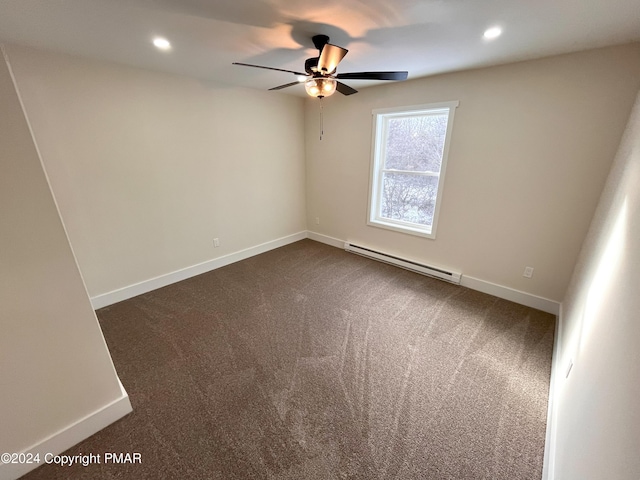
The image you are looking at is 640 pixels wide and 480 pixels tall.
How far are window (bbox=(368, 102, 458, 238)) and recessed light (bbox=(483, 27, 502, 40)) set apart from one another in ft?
3.15

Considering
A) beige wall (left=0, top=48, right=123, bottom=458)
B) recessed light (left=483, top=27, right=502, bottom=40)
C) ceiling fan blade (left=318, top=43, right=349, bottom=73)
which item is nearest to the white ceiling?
recessed light (left=483, top=27, right=502, bottom=40)

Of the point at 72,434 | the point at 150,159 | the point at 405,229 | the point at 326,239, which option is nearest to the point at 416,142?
the point at 405,229

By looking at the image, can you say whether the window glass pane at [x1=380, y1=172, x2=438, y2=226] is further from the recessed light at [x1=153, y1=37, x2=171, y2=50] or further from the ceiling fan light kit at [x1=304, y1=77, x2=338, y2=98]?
the recessed light at [x1=153, y1=37, x2=171, y2=50]

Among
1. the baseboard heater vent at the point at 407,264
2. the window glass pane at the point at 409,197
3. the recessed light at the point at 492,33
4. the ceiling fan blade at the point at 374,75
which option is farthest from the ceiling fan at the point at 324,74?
the baseboard heater vent at the point at 407,264

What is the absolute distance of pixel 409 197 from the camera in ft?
11.3

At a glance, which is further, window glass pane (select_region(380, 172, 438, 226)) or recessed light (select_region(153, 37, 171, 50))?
window glass pane (select_region(380, 172, 438, 226))

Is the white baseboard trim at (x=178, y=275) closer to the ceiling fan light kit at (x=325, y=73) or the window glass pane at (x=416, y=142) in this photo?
the window glass pane at (x=416, y=142)

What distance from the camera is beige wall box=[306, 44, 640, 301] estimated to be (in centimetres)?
203

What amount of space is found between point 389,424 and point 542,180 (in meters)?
2.51

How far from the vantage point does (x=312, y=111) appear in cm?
396

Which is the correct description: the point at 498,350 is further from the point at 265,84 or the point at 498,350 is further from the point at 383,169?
the point at 265,84

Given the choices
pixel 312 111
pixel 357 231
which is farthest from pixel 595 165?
pixel 312 111

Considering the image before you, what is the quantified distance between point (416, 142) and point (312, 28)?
2.02 m

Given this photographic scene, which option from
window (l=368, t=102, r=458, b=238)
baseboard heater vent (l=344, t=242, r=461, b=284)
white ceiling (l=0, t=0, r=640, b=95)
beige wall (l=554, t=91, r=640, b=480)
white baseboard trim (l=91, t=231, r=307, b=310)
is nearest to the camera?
beige wall (l=554, t=91, r=640, b=480)
